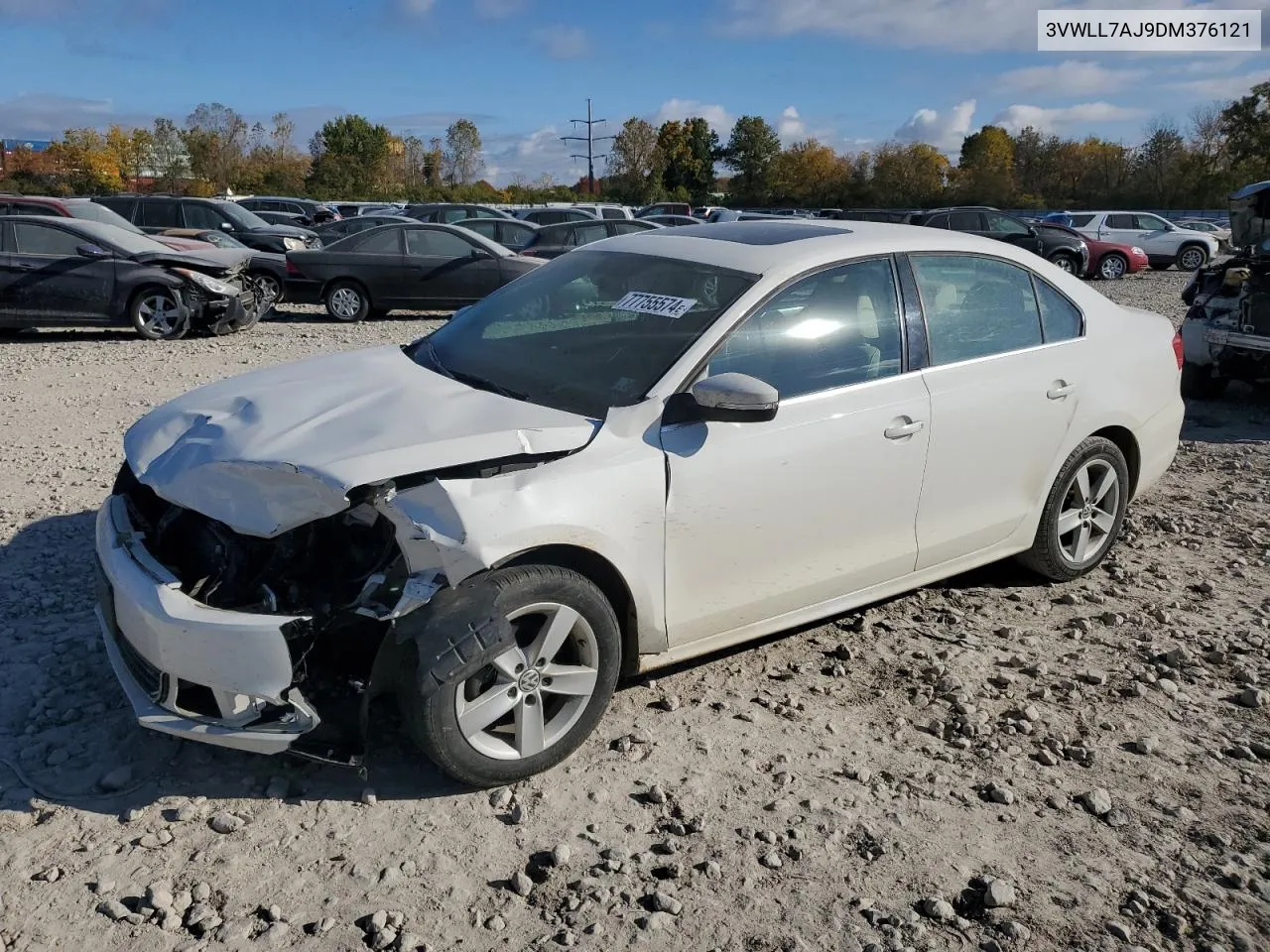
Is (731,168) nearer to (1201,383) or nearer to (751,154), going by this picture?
(751,154)

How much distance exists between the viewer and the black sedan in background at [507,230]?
18.3m

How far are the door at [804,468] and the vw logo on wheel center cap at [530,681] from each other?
1.75ft

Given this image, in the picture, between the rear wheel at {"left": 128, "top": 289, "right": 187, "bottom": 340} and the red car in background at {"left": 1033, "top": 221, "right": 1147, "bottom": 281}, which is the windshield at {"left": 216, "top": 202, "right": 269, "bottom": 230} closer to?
the rear wheel at {"left": 128, "top": 289, "right": 187, "bottom": 340}

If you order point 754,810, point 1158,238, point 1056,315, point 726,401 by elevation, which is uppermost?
point 1158,238

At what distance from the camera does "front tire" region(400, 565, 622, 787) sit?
124 inches

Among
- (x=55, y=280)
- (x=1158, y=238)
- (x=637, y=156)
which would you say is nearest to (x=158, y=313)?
(x=55, y=280)

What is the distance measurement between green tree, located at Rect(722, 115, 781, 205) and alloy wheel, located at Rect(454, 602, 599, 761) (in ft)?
263

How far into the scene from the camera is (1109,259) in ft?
83.6

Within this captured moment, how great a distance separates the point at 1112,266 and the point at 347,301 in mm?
18897

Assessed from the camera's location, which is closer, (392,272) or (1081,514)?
(1081,514)

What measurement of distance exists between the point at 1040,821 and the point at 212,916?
94.2 inches

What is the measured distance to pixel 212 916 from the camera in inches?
109

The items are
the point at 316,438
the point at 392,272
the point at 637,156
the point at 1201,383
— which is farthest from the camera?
the point at 637,156

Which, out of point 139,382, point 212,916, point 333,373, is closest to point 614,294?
point 333,373
